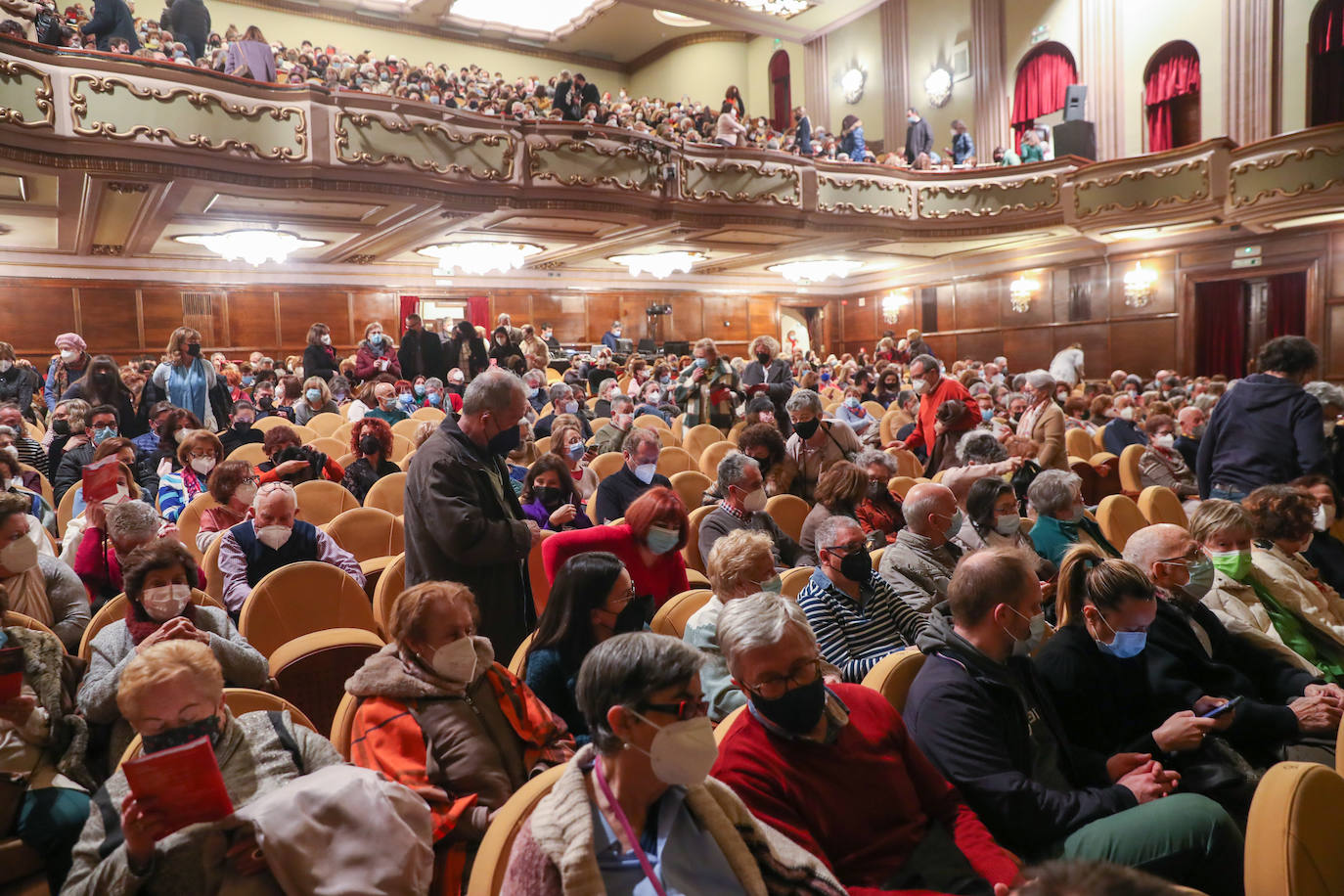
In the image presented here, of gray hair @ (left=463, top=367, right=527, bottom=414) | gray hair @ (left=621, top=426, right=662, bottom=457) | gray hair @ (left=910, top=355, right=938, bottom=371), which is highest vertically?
gray hair @ (left=910, top=355, right=938, bottom=371)

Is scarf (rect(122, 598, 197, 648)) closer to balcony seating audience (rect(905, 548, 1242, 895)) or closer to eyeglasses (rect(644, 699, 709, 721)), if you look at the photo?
eyeglasses (rect(644, 699, 709, 721))

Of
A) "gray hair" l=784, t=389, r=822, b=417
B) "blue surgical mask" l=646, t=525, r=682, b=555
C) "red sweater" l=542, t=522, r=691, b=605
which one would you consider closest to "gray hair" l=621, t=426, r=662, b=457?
"gray hair" l=784, t=389, r=822, b=417

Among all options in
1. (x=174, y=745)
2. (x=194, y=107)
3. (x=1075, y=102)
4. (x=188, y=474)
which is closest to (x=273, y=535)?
(x=174, y=745)

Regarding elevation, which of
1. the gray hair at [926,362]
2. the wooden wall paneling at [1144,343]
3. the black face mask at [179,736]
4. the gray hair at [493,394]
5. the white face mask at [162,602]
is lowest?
the black face mask at [179,736]

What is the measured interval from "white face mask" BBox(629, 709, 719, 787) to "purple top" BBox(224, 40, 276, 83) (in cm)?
1073

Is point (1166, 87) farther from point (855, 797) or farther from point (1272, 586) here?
point (855, 797)

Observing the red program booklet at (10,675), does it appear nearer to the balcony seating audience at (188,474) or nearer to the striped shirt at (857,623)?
the striped shirt at (857,623)

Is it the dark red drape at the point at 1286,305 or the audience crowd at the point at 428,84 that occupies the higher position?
the audience crowd at the point at 428,84

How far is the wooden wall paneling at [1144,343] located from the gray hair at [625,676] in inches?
640

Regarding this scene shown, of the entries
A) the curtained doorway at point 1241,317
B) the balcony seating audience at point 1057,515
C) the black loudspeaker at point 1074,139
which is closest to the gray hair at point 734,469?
the balcony seating audience at point 1057,515

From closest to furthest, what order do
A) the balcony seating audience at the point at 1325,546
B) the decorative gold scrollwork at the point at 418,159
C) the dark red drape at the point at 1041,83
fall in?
the balcony seating audience at the point at 1325,546 → the decorative gold scrollwork at the point at 418,159 → the dark red drape at the point at 1041,83

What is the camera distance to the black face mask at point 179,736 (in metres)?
1.63

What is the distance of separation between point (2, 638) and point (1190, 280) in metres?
16.7

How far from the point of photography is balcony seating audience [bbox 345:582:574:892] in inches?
69.1
